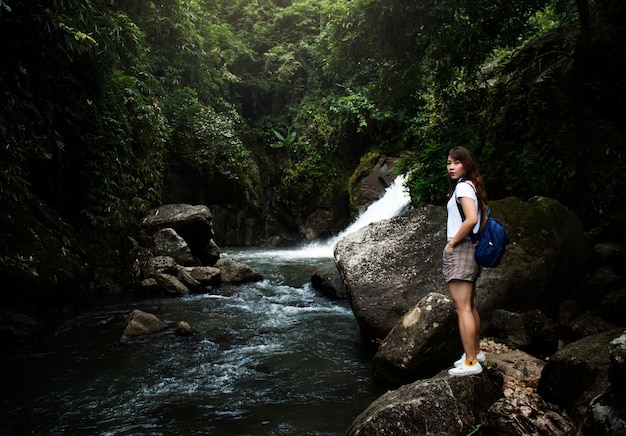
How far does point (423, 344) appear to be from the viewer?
3.86 m

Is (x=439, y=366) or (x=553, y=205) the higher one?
(x=553, y=205)

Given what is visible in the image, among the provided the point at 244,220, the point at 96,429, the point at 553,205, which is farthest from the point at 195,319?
the point at 244,220

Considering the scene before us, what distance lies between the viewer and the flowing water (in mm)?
3480

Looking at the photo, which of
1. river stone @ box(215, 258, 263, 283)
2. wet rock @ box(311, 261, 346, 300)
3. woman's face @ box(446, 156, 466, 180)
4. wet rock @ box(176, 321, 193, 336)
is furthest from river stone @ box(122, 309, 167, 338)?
woman's face @ box(446, 156, 466, 180)

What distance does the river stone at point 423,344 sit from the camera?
3871 millimetres

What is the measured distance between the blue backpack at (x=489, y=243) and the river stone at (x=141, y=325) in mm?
4657

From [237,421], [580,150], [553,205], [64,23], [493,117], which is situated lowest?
[237,421]

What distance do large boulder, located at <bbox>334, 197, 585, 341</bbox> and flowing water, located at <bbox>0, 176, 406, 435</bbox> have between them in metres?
0.81

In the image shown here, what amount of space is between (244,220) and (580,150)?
14537mm

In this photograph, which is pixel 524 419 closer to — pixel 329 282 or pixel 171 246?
pixel 329 282

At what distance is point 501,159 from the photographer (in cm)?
797

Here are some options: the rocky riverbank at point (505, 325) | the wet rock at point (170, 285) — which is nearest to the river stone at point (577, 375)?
the rocky riverbank at point (505, 325)

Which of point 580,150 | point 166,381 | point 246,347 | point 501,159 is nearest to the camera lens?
point 166,381

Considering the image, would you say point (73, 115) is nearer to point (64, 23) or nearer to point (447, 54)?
point (64, 23)
